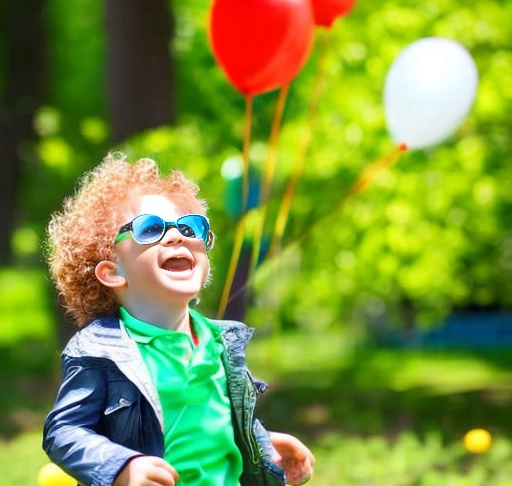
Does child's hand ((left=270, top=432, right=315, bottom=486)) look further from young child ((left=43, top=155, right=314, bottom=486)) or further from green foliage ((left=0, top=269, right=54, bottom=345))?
green foliage ((left=0, top=269, right=54, bottom=345))

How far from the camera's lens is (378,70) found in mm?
9281

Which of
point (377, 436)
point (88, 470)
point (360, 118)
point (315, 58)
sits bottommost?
point (88, 470)

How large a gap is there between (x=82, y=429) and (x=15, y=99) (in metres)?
10.8

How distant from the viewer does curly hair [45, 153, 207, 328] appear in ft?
7.98

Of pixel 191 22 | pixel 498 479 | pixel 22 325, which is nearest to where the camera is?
pixel 498 479

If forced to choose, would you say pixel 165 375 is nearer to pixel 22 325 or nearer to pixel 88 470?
pixel 88 470

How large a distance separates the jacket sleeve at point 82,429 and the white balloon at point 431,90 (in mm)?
3768

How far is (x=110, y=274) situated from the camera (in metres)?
2.41

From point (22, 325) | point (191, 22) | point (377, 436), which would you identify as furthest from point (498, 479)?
point (22, 325)

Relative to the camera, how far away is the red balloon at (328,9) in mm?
5672

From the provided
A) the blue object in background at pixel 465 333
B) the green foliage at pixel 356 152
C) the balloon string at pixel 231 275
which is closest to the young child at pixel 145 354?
the balloon string at pixel 231 275

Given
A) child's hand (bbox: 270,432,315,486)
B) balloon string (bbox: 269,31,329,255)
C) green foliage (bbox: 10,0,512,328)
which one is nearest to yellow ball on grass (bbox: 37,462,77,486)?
child's hand (bbox: 270,432,315,486)

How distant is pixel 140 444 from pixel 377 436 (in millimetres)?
6074

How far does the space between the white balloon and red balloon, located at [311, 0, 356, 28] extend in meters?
0.43
